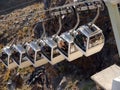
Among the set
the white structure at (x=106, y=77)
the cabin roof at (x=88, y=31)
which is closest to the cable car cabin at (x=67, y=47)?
the cabin roof at (x=88, y=31)

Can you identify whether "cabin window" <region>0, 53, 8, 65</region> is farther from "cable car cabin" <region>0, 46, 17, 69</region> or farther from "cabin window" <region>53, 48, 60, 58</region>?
"cabin window" <region>53, 48, 60, 58</region>

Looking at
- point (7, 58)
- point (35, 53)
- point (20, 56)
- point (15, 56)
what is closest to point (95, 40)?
point (35, 53)

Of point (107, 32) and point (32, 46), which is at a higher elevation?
point (32, 46)

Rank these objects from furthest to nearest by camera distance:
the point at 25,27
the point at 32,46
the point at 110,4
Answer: the point at 25,27 → the point at 32,46 → the point at 110,4

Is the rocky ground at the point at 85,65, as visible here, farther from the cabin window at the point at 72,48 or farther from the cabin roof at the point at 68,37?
the cabin window at the point at 72,48

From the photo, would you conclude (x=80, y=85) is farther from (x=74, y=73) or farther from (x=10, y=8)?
(x=10, y=8)

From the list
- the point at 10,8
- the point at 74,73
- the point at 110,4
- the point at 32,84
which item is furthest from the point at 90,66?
the point at 10,8
